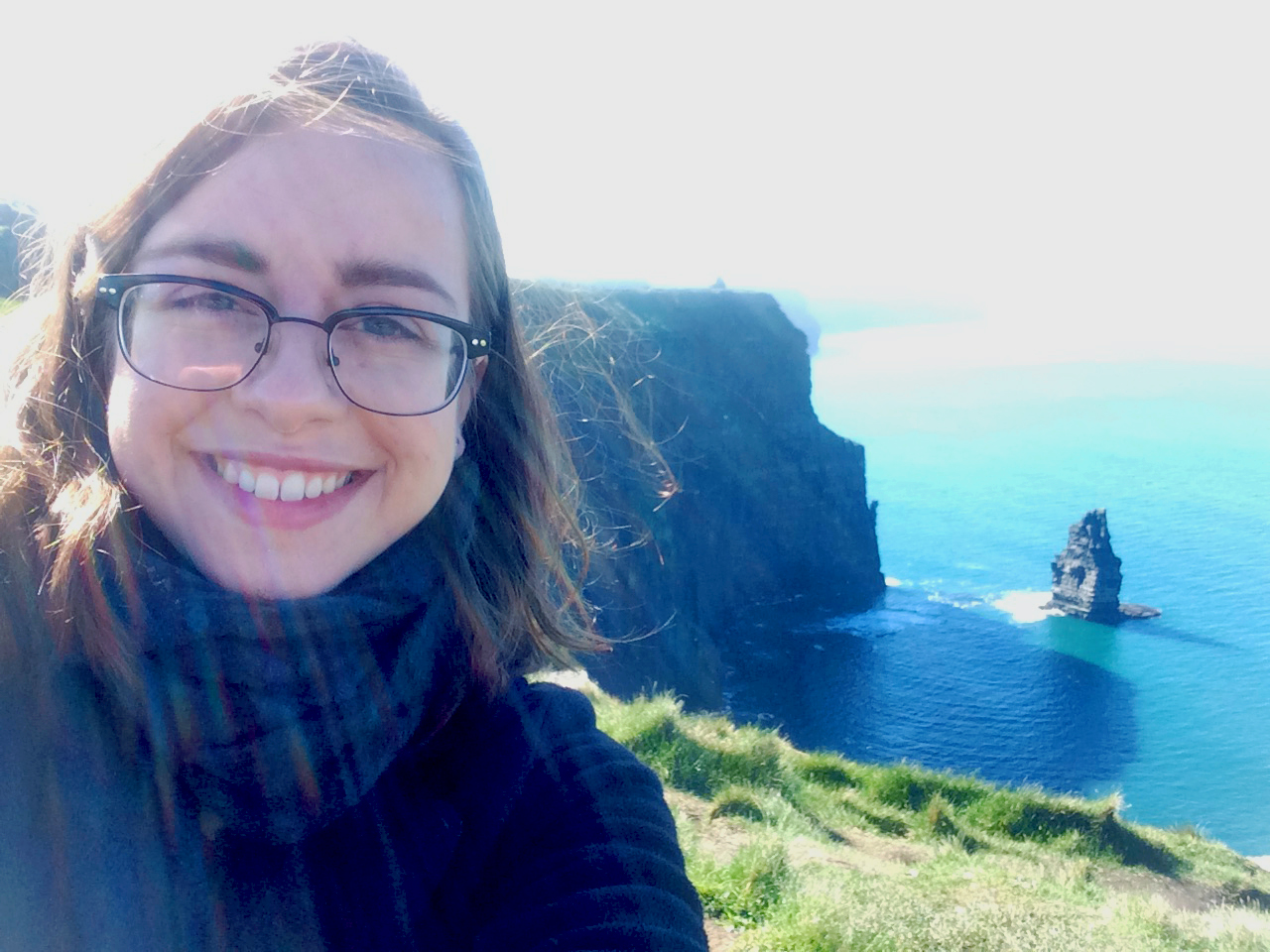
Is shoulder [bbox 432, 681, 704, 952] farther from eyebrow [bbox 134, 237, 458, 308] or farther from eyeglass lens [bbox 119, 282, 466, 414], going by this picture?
eyebrow [bbox 134, 237, 458, 308]

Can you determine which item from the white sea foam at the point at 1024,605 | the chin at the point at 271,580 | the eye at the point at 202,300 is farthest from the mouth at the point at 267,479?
the white sea foam at the point at 1024,605

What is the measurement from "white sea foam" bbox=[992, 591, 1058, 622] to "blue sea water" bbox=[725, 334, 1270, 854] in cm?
→ 21

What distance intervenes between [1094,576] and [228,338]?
56.0m

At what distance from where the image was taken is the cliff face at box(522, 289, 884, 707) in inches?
1570

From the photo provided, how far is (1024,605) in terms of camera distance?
2092 inches

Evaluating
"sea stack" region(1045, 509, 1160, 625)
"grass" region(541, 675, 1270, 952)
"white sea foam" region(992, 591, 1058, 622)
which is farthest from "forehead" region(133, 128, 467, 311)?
"white sea foam" region(992, 591, 1058, 622)

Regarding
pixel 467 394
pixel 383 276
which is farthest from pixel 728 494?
pixel 383 276

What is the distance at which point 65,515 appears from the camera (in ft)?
4.78

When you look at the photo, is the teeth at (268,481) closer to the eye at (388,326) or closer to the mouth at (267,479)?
the mouth at (267,479)

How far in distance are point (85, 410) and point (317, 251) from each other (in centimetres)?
58

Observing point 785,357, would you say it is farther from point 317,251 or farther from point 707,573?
point 317,251

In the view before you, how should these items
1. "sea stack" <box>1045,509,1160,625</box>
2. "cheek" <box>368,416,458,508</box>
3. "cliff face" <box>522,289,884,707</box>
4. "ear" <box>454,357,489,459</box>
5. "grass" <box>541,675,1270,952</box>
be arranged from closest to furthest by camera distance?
"cheek" <box>368,416,458,508</box> < "ear" <box>454,357,489,459</box> < "grass" <box>541,675,1270,952</box> < "cliff face" <box>522,289,884,707</box> < "sea stack" <box>1045,509,1160,625</box>

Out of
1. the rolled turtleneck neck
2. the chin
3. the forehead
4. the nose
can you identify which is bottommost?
the rolled turtleneck neck

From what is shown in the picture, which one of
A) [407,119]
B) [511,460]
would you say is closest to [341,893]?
[511,460]
